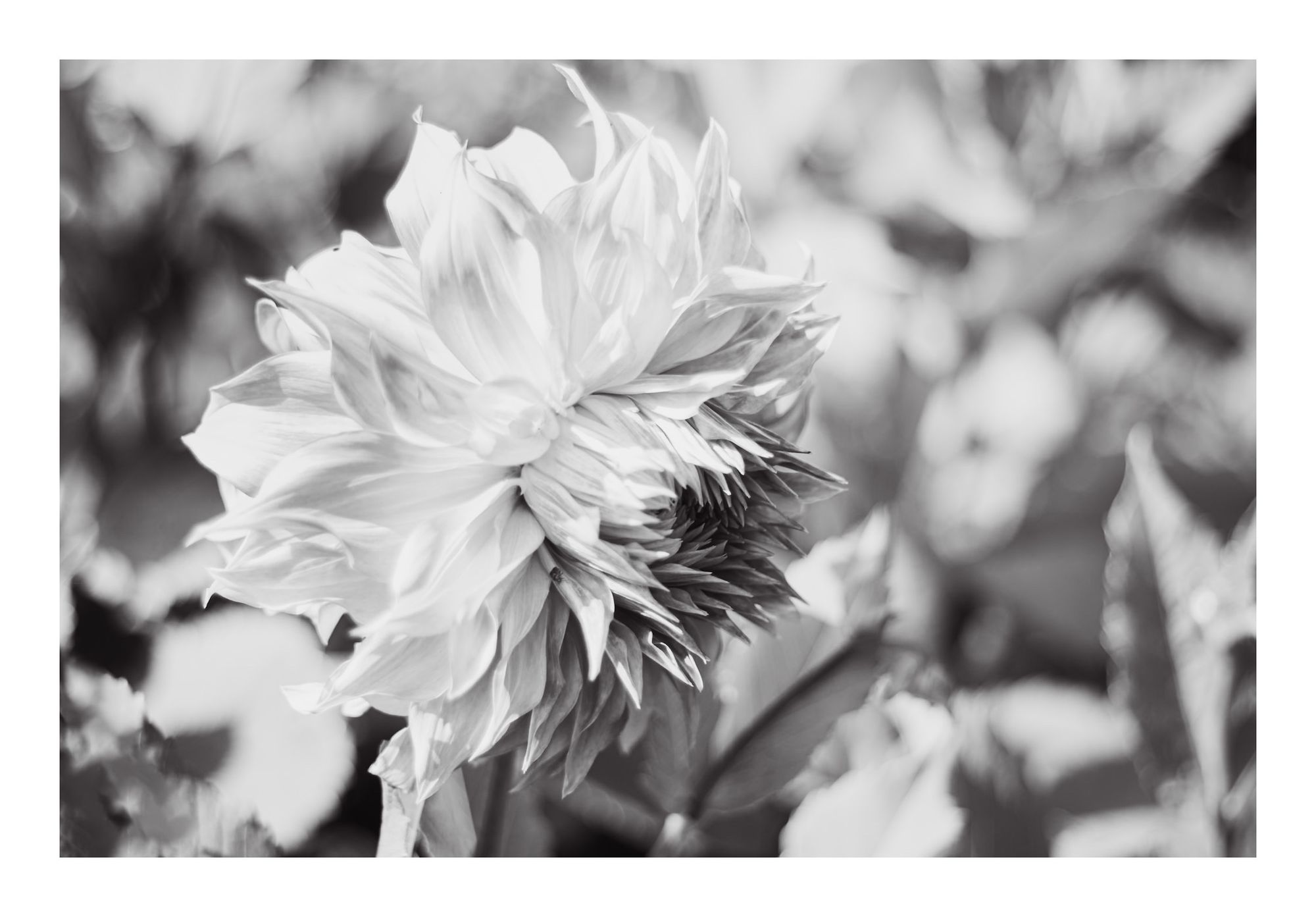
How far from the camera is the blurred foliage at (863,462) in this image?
2.20ft

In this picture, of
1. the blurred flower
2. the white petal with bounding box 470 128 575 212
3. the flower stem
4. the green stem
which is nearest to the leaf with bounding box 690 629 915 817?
the green stem

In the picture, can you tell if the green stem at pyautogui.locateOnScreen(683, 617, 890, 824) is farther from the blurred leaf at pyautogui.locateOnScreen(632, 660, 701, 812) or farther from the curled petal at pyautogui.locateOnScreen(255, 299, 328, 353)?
the curled petal at pyautogui.locateOnScreen(255, 299, 328, 353)

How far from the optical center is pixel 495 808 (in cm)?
67

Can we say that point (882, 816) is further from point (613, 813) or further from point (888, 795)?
point (613, 813)

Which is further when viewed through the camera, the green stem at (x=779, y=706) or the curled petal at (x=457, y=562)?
the green stem at (x=779, y=706)

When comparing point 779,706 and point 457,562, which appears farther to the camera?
point 779,706

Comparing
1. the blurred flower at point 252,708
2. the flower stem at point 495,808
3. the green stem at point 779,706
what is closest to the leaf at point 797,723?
the green stem at point 779,706

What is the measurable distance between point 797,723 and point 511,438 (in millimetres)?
323

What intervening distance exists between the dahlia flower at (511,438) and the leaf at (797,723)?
0.52ft

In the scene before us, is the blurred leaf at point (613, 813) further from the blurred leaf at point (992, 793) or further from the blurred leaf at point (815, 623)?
the blurred leaf at point (992, 793)

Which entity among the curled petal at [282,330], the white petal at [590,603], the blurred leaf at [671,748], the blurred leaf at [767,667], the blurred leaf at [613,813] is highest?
the curled petal at [282,330]

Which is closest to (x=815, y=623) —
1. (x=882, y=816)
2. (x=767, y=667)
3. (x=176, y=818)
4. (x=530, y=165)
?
(x=767, y=667)
